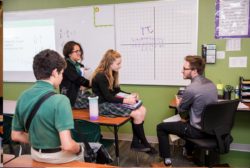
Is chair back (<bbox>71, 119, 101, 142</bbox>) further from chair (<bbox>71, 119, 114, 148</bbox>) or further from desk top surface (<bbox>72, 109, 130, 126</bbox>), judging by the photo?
desk top surface (<bbox>72, 109, 130, 126</bbox>)

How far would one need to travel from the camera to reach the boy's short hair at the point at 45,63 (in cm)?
117

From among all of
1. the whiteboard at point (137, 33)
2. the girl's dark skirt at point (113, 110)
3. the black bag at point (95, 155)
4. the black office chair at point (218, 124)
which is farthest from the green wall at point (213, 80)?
the black bag at point (95, 155)

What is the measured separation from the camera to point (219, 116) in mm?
2023

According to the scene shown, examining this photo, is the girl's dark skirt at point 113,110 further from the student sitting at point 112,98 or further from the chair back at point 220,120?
the chair back at point 220,120

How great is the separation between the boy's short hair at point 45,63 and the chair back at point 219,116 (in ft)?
3.97

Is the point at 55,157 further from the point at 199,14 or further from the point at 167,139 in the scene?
the point at 199,14

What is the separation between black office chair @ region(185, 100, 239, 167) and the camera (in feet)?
6.51

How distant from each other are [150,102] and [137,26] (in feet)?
2.86

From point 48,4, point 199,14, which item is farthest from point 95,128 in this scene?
point 48,4

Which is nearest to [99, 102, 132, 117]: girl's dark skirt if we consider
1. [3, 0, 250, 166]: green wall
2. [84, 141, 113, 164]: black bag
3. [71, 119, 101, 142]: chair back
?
[71, 119, 101, 142]: chair back

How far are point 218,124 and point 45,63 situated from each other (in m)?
1.42

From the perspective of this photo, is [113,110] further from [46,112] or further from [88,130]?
[46,112]

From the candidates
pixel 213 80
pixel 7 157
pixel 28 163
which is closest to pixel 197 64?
pixel 213 80

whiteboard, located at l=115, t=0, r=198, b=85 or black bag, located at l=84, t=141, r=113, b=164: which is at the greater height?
whiteboard, located at l=115, t=0, r=198, b=85
